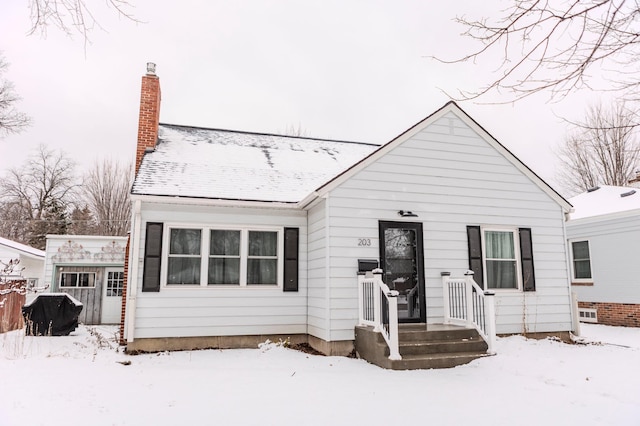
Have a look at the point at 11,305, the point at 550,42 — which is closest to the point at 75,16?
the point at 550,42

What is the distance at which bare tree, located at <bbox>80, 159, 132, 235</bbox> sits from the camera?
29109 millimetres

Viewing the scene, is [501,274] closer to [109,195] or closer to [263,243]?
[263,243]

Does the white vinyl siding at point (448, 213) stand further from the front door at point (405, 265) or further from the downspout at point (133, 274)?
the downspout at point (133, 274)

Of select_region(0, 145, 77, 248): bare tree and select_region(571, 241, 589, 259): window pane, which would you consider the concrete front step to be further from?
select_region(0, 145, 77, 248): bare tree

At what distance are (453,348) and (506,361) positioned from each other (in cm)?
88

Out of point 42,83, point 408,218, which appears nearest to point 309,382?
point 408,218

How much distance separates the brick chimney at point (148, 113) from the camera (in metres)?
10.3

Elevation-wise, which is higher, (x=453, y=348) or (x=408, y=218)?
(x=408, y=218)

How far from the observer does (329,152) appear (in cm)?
1261

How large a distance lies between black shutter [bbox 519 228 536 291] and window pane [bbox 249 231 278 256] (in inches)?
211

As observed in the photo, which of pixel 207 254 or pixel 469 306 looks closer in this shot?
pixel 469 306

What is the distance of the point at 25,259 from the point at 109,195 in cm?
1478

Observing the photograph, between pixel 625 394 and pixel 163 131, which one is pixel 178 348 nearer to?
pixel 163 131

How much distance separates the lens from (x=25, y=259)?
1590 centimetres
